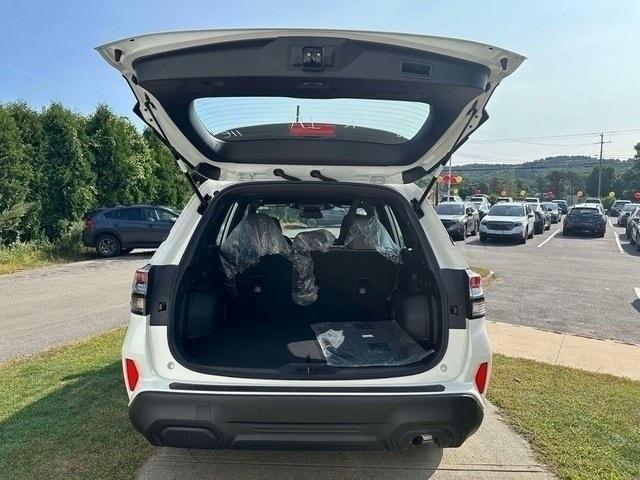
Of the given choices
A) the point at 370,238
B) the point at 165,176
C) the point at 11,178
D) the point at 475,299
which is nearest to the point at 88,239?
the point at 11,178

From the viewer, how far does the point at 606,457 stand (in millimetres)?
3156

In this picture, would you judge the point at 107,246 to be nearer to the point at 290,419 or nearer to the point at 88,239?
the point at 88,239

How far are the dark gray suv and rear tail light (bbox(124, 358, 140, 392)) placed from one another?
12.2m

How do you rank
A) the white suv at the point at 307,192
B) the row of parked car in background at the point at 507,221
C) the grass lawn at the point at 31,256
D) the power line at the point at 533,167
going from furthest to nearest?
the power line at the point at 533,167 → the row of parked car in background at the point at 507,221 → the grass lawn at the point at 31,256 → the white suv at the point at 307,192

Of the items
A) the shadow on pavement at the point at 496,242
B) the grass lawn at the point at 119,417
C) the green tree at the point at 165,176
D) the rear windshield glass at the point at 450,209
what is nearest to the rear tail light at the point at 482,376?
the grass lawn at the point at 119,417

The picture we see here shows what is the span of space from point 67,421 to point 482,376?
2796 mm

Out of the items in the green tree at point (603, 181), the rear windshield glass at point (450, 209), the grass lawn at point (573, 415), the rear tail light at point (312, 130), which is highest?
the rear tail light at point (312, 130)

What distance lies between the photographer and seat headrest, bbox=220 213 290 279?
3936mm

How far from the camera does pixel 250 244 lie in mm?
4012

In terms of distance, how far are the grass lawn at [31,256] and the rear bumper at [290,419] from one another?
11.4 m

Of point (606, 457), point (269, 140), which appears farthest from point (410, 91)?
point (606, 457)

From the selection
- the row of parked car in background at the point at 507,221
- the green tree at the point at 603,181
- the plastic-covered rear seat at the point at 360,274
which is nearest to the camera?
the plastic-covered rear seat at the point at 360,274

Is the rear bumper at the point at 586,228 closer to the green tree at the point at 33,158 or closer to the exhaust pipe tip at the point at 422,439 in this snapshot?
the green tree at the point at 33,158

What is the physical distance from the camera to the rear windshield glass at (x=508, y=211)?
21.6 meters
